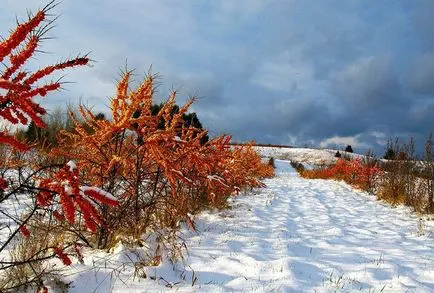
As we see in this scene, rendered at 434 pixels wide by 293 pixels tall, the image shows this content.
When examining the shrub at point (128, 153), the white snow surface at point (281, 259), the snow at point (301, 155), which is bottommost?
the white snow surface at point (281, 259)

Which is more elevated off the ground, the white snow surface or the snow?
the snow

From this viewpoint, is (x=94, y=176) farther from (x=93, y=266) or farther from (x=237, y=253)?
(x=237, y=253)

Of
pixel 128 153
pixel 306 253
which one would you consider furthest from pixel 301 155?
pixel 128 153

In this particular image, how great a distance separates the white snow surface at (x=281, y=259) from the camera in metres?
3.56

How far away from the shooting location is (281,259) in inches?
174

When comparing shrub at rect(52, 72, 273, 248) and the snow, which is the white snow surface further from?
the snow

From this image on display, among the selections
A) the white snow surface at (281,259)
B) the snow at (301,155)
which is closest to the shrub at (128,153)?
the white snow surface at (281,259)

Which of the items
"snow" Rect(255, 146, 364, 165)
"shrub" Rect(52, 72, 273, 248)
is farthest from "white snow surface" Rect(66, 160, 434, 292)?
"snow" Rect(255, 146, 364, 165)

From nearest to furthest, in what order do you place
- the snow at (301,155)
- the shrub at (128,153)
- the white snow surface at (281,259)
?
the white snow surface at (281,259) < the shrub at (128,153) < the snow at (301,155)

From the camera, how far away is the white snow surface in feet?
11.7

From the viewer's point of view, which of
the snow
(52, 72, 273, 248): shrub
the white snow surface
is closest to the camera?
the white snow surface

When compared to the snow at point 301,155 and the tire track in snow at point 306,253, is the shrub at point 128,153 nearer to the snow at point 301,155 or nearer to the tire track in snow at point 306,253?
the tire track in snow at point 306,253

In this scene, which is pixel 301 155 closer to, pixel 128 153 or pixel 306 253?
pixel 306 253

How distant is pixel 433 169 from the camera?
29.8ft
